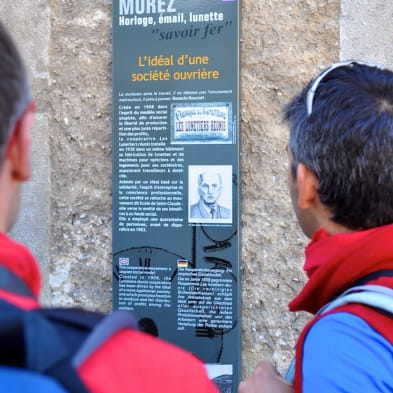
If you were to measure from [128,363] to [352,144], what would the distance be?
2.75 ft

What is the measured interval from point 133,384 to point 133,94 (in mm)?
2667

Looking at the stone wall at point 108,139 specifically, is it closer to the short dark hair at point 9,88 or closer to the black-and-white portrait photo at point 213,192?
the black-and-white portrait photo at point 213,192

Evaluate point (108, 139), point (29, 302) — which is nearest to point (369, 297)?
point (29, 302)

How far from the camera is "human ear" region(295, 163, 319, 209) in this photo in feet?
5.21

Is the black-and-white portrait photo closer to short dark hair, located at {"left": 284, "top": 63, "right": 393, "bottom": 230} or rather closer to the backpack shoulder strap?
short dark hair, located at {"left": 284, "top": 63, "right": 393, "bottom": 230}

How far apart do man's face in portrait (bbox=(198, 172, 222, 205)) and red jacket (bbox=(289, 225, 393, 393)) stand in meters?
1.69

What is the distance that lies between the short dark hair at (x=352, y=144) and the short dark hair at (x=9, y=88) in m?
0.79

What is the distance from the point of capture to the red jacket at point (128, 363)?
0.83m

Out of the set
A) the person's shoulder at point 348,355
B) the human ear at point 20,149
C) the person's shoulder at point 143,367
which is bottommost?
the person's shoulder at point 348,355

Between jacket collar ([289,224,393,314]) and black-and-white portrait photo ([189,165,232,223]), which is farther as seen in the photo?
black-and-white portrait photo ([189,165,232,223])

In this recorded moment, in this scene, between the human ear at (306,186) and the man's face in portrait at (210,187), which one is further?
the man's face in portrait at (210,187)

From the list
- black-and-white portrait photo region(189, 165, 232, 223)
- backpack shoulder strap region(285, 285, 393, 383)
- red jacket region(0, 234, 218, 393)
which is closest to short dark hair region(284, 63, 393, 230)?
backpack shoulder strap region(285, 285, 393, 383)

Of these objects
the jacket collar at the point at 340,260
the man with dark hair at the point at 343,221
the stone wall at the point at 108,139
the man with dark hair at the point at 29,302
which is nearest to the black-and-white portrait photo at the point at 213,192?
the stone wall at the point at 108,139

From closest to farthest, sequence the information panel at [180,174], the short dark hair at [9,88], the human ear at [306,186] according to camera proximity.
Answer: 1. the short dark hair at [9,88]
2. the human ear at [306,186]
3. the information panel at [180,174]
